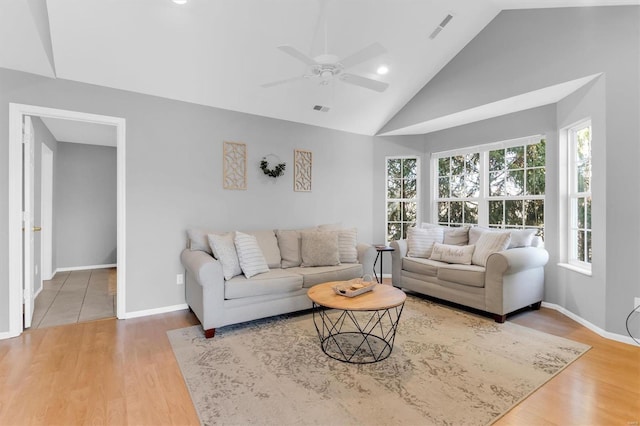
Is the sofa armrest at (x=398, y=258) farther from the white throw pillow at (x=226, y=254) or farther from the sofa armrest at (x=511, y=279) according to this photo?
the white throw pillow at (x=226, y=254)

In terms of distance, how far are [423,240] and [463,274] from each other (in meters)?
0.91

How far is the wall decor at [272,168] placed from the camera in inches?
173

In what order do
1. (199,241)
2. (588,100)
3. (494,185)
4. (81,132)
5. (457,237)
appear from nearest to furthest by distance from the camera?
(588,100) → (199,241) → (457,237) → (494,185) → (81,132)

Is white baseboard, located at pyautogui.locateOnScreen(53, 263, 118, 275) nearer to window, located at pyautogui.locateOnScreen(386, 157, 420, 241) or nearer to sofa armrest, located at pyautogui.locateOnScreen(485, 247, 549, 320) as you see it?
window, located at pyautogui.locateOnScreen(386, 157, 420, 241)

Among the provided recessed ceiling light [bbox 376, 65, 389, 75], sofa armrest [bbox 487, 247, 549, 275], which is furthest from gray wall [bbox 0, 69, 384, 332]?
sofa armrest [bbox 487, 247, 549, 275]

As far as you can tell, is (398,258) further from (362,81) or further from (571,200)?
(362,81)

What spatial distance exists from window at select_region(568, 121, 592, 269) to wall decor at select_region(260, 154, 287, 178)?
3525mm

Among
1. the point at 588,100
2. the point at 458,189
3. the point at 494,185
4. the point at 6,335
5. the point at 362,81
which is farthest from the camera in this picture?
the point at 458,189

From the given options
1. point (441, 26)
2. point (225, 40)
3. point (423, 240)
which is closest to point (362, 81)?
point (225, 40)

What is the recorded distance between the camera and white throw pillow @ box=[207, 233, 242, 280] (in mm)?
3250

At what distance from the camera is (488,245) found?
3816mm

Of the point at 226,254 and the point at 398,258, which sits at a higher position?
the point at 226,254

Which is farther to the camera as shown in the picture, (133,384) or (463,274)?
(463,274)

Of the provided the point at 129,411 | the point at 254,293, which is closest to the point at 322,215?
the point at 254,293
